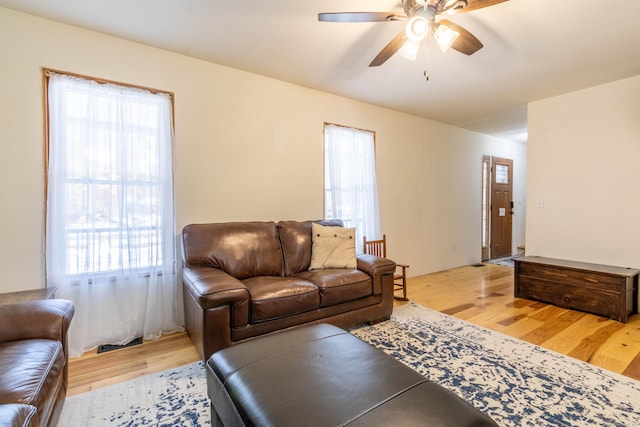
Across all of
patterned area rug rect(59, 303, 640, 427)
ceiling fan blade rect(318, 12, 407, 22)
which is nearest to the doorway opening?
patterned area rug rect(59, 303, 640, 427)

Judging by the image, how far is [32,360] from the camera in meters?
1.26

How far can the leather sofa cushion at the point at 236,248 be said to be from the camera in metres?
2.53

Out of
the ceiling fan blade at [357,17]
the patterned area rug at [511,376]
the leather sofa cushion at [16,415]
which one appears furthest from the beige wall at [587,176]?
the leather sofa cushion at [16,415]

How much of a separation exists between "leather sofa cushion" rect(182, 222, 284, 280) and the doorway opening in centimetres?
467

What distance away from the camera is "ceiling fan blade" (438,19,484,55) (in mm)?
1781

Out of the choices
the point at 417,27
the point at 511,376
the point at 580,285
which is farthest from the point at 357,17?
the point at 580,285

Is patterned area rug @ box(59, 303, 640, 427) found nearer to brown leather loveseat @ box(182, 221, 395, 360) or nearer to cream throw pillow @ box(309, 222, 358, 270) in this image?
brown leather loveseat @ box(182, 221, 395, 360)

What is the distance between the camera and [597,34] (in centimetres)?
234

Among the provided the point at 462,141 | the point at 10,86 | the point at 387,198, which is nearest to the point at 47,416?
the point at 10,86

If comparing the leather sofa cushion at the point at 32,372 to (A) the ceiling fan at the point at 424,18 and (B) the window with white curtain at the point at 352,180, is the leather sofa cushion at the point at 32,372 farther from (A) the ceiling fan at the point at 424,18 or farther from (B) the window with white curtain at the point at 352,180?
(B) the window with white curtain at the point at 352,180

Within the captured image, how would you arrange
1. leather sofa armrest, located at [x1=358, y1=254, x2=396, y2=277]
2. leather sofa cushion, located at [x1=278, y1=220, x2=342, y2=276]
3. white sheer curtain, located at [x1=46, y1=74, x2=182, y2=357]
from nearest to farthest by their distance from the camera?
1. white sheer curtain, located at [x1=46, y1=74, x2=182, y2=357]
2. leather sofa armrest, located at [x1=358, y1=254, x2=396, y2=277]
3. leather sofa cushion, located at [x1=278, y1=220, x2=342, y2=276]

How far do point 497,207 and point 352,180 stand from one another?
3.82m

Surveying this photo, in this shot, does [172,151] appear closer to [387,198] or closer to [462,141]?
[387,198]

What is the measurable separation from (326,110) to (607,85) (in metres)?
3.23
